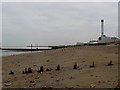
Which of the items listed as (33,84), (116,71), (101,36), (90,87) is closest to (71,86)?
(90,87)

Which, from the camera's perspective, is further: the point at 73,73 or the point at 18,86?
the point at 73,73

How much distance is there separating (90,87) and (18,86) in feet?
9.53

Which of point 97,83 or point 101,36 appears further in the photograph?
point 101,36

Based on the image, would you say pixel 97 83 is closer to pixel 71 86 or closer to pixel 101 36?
pixel 71 86

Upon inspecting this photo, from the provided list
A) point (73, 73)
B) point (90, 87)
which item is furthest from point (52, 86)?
point (73, 73)

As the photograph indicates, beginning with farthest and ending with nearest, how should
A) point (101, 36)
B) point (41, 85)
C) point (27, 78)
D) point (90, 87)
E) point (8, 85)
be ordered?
point (101, 36) → point (27, 78) → point (8, 85) → point (41, 85) → point (90, 87)

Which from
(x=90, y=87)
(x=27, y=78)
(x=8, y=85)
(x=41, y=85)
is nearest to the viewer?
(x=90, y=87)

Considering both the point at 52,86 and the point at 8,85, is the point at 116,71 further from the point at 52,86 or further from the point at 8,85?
the point at 8,85

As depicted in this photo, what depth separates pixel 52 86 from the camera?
1152 centimetres

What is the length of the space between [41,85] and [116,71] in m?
3.26

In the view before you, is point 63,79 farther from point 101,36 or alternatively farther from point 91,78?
point 101,36

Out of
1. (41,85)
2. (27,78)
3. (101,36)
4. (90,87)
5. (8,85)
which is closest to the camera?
(90,87)

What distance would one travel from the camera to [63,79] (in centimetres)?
1252

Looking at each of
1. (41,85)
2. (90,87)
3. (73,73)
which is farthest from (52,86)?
(73,73)
